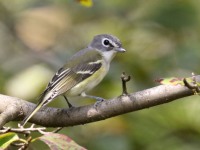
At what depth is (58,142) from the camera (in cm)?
223

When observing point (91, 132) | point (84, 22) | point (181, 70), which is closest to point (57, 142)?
point (91, 132)

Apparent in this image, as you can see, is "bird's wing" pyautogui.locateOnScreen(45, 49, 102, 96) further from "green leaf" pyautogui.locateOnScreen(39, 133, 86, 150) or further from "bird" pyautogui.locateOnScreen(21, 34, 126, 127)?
"green leaf" pyautogui.locateOnScreen(39, 133, 86, 150)

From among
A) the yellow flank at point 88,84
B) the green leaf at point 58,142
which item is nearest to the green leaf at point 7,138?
the green leaf at point 58,142

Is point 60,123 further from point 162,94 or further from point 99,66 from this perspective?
point 99,66

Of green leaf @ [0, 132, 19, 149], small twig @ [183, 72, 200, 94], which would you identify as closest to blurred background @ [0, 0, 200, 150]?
small twig @ [183, 72, 200, 94]

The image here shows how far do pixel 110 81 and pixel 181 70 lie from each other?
0.62 m

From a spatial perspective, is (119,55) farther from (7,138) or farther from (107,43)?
(7,138)

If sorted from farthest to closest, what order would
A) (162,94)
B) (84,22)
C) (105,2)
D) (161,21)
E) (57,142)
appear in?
(84,22) < (105,2) < (161,21) < (162,94) < (57,142)

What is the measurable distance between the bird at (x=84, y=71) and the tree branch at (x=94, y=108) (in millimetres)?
317

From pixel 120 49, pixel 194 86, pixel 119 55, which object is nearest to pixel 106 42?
pixel 120 49

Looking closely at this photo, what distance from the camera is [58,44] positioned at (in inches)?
216

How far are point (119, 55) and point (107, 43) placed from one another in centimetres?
39

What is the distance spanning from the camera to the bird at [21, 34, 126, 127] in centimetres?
379

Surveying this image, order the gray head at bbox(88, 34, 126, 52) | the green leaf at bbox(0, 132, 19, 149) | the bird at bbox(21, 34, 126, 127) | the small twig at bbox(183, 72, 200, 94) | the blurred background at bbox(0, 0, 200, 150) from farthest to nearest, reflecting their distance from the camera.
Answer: the gray head at bbox(88, 34, 126, 52) < the blurred background at bbox(0, 0, 200, 150) < the bird at bbox(21, 34, 126, 127) < the small twig at bbox(183, 72, 200, 94) < the green leaf at bbox(0, 132, 19, 149)
